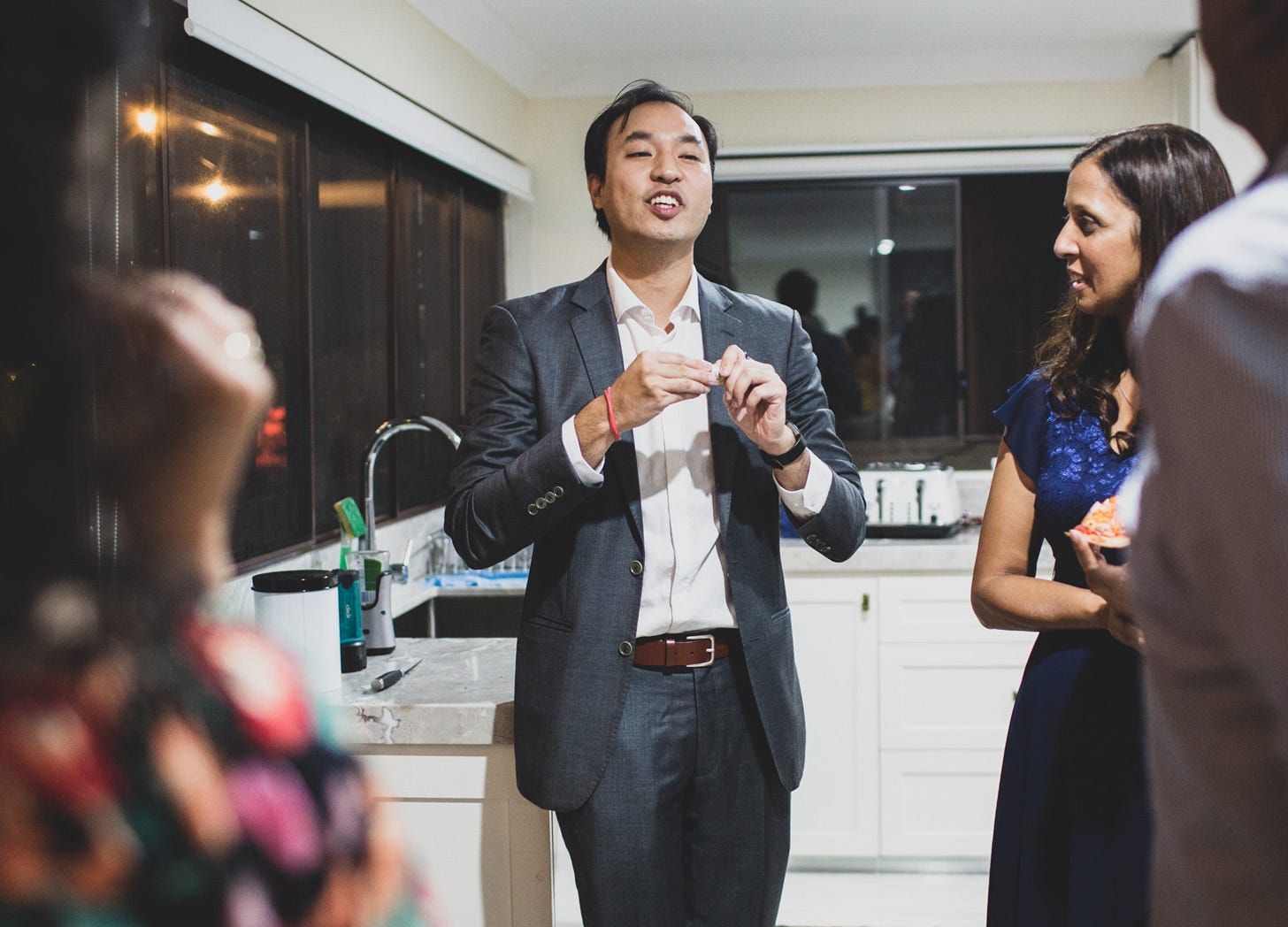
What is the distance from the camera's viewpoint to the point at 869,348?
4.32 meters

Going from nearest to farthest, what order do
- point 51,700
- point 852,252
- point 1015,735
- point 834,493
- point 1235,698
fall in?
point 51,700 → point 1235,698 → point 1015,735 → point 834,493 → point 852,252

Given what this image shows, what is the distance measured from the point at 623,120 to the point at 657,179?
15 centimetres

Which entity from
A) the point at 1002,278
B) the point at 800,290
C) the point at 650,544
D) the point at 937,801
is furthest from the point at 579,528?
the point at 1002,278

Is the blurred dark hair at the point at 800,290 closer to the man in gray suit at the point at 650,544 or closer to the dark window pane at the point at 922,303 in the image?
the dark window pane at the point at 922,303

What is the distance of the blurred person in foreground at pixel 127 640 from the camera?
396mm

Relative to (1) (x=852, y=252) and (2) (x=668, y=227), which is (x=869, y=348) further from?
(2) (x=668, y=227)

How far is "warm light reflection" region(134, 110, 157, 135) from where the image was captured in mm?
1999

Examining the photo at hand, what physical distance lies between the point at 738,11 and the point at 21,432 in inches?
140

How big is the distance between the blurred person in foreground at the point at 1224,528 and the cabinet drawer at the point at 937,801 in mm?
2890

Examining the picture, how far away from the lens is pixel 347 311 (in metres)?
2.96

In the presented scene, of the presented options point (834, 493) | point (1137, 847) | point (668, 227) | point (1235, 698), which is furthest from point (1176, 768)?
point (668, 227)

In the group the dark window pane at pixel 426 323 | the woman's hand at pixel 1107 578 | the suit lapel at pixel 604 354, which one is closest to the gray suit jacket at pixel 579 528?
the suit lapel at pixel 604 354

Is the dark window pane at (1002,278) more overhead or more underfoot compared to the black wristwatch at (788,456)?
more overhead

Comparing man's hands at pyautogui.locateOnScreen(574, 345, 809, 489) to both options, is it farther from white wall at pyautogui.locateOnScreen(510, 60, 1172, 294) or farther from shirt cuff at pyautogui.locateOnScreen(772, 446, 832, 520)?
white wall at pyautogui.locateOnScreen(510, 60, 1172, 294)
